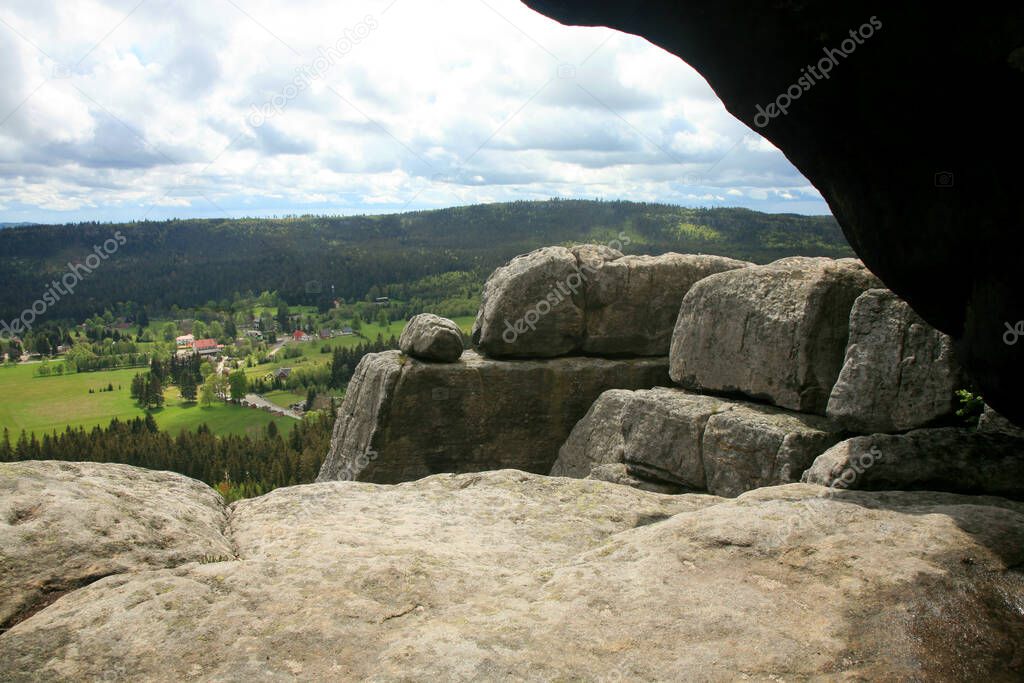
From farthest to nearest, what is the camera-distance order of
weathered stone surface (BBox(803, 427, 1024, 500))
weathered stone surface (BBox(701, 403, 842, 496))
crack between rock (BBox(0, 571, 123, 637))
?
weathered stone surface (BBox(701, 403, 842, 496)) < weathered stone surface (BBox(803, 427, 1024, 500)) < crack between rock (BBox(0, 571, 123, 637))

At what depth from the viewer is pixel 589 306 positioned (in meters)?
22.7

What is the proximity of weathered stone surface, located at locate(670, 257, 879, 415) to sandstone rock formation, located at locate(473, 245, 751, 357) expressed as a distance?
10.8 ft

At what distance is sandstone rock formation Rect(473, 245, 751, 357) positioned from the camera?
73.5 feet

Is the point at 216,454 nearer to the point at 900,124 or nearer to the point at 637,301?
the point at 637,301

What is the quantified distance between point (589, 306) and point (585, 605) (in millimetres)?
16283

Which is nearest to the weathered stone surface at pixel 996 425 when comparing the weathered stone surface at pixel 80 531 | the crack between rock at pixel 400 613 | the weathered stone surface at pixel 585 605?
the weathered stone surface at pixel 585 605

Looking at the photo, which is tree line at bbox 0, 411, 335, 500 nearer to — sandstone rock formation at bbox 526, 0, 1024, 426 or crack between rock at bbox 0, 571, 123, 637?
crack between rock at bbox 0, 571, 123, 637

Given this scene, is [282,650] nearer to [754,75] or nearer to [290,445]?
[754,75]

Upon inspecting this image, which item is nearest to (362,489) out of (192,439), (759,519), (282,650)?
(282,650)

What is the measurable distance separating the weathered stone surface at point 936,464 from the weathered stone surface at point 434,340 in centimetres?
1305

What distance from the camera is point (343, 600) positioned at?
7.01 metres

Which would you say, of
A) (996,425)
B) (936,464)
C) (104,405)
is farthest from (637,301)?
(104,405)

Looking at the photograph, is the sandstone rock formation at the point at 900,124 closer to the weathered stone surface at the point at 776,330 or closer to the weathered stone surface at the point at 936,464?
the weathered stone surface at the point at 936,464

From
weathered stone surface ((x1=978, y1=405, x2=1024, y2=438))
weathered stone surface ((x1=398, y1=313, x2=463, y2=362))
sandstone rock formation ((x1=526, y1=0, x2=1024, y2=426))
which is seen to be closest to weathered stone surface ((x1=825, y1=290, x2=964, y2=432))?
weathered stone surface ((x1=978, y1=405, x2=1024, y2=438))
